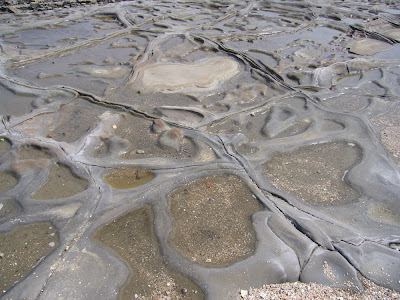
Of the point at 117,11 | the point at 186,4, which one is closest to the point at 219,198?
the point at 117,11

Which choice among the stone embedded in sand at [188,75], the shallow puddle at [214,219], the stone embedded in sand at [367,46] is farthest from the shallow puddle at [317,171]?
the stone embedded in sand at [367,46]

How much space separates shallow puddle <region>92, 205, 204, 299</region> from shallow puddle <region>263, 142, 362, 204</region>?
1.27 m

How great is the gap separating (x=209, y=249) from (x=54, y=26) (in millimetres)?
6837

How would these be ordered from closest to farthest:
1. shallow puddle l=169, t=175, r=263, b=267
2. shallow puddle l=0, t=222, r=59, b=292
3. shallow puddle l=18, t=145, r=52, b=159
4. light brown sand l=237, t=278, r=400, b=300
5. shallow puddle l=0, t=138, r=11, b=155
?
1. light brown sand l=237, t=278, r=400, b=300
2. shallow puddle l=0, t=222, r=59, b=292
3. shallow puddle l=169, t=175, r=263, b=267
4. shallow puddle l=18, t=145, r=52, b=159
5. shallow puddle l=0, t=138, r=11, b=155

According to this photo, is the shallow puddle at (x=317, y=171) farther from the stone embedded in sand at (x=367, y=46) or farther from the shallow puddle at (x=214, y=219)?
the stone embedded in sand at (x=367, y=46)

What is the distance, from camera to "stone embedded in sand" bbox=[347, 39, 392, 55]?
6.48 metres

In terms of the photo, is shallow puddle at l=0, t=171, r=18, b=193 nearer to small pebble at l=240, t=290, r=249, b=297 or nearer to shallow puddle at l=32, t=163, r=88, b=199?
shallow puddle at l=32, t=163, r=88, b=199

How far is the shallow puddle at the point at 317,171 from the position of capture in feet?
10.2

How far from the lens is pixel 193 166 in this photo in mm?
3334

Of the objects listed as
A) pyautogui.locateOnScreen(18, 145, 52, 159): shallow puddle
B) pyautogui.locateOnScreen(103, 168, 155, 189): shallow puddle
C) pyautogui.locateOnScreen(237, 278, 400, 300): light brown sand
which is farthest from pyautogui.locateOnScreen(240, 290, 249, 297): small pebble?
pyautogui.locateOnScreen(18, 145, 52, 159): shallow puddle

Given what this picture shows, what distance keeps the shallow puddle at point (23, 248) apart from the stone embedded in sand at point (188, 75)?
9.04 ft

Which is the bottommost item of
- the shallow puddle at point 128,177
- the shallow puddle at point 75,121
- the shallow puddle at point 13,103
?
the shallow puddle at point 13,103

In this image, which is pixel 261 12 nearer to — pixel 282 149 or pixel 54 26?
pixel 54 26

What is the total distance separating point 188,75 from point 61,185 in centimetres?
289
